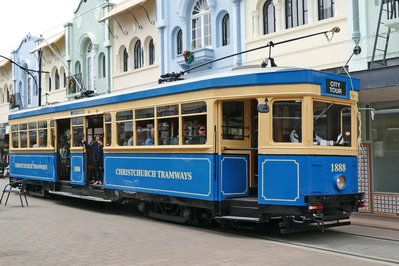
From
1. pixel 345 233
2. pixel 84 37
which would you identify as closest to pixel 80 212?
pixel 345 233

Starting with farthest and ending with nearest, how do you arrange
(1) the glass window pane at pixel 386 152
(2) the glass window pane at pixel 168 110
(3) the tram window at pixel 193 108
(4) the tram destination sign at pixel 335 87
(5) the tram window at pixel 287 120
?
(1) the glass window pane at pixel 386 152, (2) the glass window pane at pixel 168 110, (3) the tram window at pixel 193 108, (4) the tram destination sign at pixel 335 87, (5) the tram window at pixel 287 120

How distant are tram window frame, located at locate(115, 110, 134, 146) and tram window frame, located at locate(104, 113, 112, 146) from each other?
37 centimetres

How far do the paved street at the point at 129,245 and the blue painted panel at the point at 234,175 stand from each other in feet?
2.78

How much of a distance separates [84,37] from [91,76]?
209 cm

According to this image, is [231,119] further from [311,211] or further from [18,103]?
[18,103]

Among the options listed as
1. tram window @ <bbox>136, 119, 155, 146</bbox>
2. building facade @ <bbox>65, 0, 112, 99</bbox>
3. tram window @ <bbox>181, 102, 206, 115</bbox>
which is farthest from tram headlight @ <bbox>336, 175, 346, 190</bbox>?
building facade @ <bbox>65, 0, 112, 99</bbox>

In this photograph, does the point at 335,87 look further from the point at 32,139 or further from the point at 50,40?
the point at 50,40

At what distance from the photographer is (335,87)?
10.0 meters

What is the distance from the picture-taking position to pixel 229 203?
33.4 ft

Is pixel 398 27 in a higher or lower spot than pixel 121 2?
lower

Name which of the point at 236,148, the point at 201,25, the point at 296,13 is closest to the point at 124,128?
the point at 236,148

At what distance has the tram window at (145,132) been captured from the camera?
39.1ft

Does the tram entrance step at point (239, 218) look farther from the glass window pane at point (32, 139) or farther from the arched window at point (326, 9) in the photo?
the glass window pane at point (32, 139)

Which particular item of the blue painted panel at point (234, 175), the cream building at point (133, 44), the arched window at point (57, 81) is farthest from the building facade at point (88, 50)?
the blue painted panel at point (234, 175)
